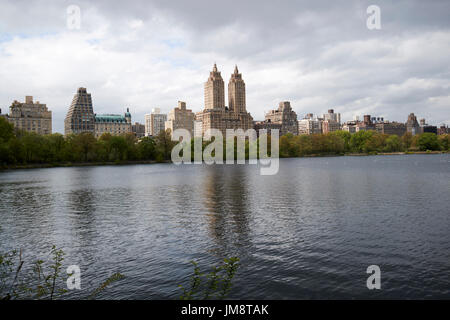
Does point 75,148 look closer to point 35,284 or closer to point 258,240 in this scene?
point 258,240

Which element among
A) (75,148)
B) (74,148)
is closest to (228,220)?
(75,148)

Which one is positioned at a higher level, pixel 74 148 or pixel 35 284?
pixel 74 148

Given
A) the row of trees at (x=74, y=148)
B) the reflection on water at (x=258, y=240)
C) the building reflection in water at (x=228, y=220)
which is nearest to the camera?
the reflection on water at (x=258, y=240)

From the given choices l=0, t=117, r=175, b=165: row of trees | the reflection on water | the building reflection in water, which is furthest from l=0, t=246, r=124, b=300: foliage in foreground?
l=0, t=117, r=175, b=165: row of trees

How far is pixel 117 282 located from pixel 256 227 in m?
13.3

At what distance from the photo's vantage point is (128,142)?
174625 millimetres

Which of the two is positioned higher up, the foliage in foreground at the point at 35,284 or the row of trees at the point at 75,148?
the row of trees at the point at 75,148

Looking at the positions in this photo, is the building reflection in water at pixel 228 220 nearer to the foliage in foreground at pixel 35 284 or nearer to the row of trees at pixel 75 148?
the foliage in foreground at pixel 35 284

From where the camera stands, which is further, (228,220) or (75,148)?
(75,148)

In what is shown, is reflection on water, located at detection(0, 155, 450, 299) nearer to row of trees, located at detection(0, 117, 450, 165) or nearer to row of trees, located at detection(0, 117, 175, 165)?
row of trees, located at detection(0, 117, 175, 165)

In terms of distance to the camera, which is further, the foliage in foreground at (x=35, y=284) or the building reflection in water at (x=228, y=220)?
the building reflection in water at (x=228, y=220)

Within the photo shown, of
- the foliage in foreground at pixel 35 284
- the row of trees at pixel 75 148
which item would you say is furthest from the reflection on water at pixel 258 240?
the row of trees at pixel 75 148
